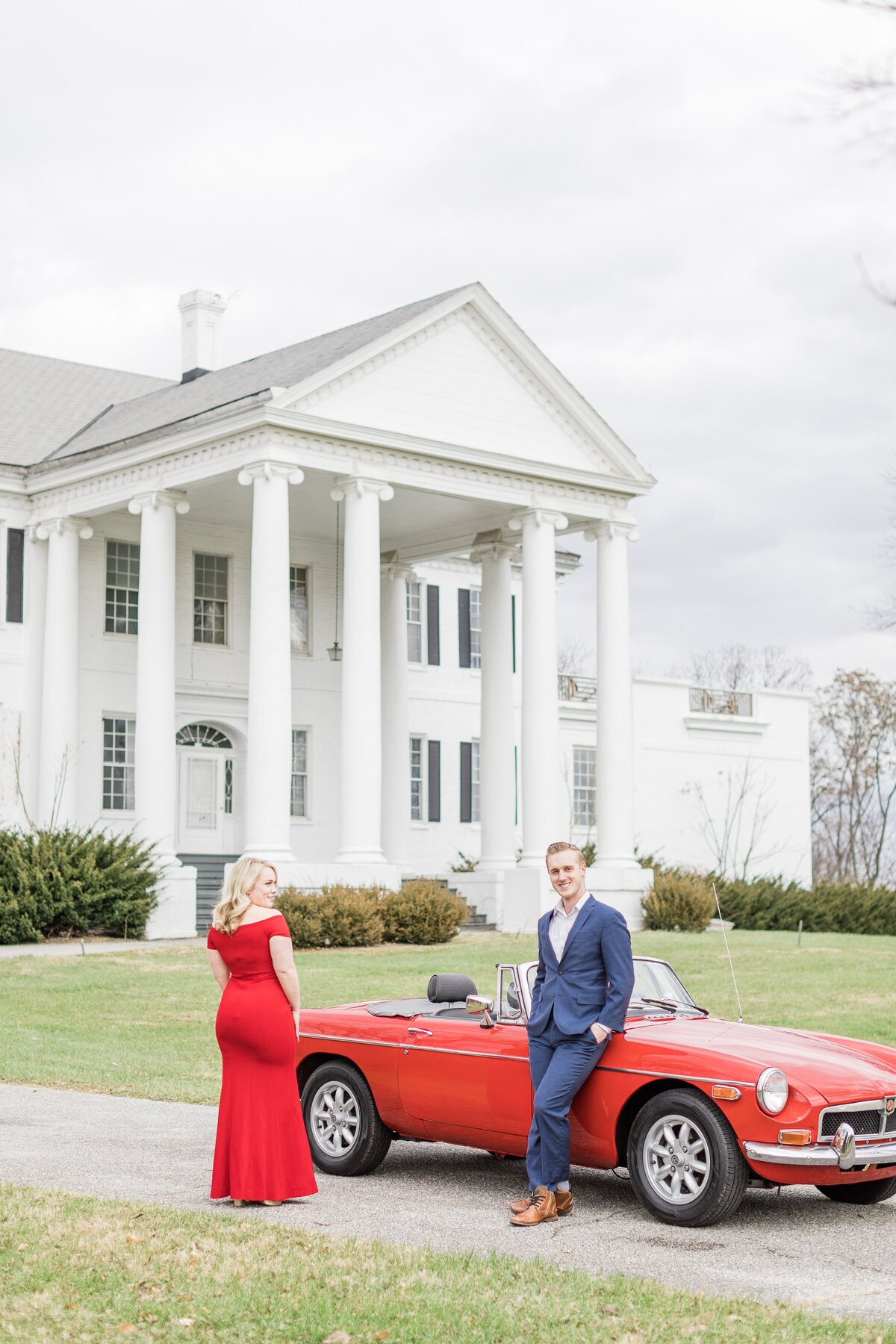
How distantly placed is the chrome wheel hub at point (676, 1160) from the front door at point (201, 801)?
27.3 metres

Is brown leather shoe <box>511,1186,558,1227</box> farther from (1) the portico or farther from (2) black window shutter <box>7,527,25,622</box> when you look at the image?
(2) black window shutter <box>7,527,25,622</box>

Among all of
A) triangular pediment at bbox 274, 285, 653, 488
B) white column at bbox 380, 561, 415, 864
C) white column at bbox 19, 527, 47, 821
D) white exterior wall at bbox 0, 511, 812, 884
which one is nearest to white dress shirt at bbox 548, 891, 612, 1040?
triangular pediment at bbox 274, 285, 653, 488

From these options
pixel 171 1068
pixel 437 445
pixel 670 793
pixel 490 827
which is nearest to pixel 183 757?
pixel 490 827

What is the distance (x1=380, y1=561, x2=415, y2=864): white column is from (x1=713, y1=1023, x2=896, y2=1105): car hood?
27843 millimetres

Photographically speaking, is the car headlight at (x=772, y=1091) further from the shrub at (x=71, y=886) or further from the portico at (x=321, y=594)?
the portico at (x=321, y=594)

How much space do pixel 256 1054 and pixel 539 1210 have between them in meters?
1.54

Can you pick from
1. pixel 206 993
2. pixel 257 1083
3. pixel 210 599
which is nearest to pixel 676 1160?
pixel 257 1083

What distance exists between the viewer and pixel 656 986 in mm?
9602

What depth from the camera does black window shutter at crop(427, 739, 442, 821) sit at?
4025cm

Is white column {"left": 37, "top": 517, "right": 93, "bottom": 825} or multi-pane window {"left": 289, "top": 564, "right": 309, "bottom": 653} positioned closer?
white column {"left": 37, "top": 517, "right": 93, "bottom": 825}

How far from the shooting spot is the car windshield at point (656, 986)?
9.47m

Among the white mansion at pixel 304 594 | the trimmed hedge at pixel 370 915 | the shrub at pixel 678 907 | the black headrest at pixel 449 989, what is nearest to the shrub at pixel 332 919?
the trimmed hedge at pixel 370 915

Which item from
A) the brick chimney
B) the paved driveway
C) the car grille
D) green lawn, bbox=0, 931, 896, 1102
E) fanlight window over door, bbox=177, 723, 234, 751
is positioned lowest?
the paved driveway

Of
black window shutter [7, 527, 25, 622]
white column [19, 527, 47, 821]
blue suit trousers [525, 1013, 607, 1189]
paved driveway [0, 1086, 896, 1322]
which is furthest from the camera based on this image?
black window shutter [7, 527, 25, 622]
